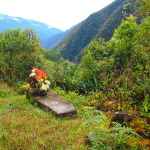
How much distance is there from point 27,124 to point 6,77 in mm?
5995

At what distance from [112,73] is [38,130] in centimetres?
422

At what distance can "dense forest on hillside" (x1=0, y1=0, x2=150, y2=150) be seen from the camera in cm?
325

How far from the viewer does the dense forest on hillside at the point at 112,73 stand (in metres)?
3.25

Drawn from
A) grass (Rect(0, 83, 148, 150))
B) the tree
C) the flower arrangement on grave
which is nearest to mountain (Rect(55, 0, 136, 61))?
the tree

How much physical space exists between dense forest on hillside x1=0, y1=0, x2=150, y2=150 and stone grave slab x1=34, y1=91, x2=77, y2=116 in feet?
2.81

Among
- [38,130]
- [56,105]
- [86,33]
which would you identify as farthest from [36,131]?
[86,33]

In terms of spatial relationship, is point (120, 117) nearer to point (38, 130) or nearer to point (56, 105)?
point (38, 130)

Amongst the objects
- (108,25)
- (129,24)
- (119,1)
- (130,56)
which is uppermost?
(119,1)

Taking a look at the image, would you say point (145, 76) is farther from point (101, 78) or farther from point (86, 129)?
point (86, 129)

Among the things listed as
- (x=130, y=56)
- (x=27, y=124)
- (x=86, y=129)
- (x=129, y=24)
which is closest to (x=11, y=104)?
(x=27, y=124)

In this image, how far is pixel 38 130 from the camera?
3.55 m

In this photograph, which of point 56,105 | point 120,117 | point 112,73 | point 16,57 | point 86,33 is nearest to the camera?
point 120,117

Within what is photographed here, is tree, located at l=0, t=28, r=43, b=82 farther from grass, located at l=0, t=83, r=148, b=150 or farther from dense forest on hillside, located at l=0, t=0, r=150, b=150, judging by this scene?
grass, located at l=0, t=83, r=148, b=150

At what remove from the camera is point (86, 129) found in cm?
360
